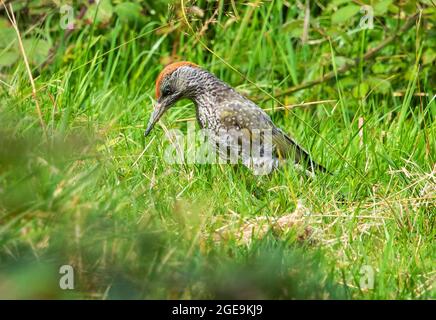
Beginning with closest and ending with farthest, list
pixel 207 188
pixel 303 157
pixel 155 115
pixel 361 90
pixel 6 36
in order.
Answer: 1. pixel 207 188
2. pixel 303 157
3. pixel 155 115
4. pixel 6 36
5. pixel 361 90

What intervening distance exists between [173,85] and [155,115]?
10.7 inches

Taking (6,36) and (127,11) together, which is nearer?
(6,36)

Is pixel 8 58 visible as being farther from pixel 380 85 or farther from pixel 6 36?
pixel 380 85

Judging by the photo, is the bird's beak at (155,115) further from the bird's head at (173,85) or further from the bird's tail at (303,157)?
the bird's tail at (303,157)

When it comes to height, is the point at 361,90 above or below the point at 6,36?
below

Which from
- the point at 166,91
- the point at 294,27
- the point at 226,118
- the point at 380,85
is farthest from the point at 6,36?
the point at 380,85

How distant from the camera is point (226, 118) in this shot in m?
6.57

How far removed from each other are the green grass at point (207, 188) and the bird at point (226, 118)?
17 cm

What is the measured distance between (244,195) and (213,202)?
0.25 meters

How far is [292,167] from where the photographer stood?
5.78 meters

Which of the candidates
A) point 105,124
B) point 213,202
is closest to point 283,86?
point 105,124

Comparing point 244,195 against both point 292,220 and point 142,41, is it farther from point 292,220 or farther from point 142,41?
point 142,41

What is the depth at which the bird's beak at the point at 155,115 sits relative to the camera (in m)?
6.23

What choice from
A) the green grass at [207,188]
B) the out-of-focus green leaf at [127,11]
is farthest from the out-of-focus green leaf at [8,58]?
the out-of-focus green leaf at [127,11]
